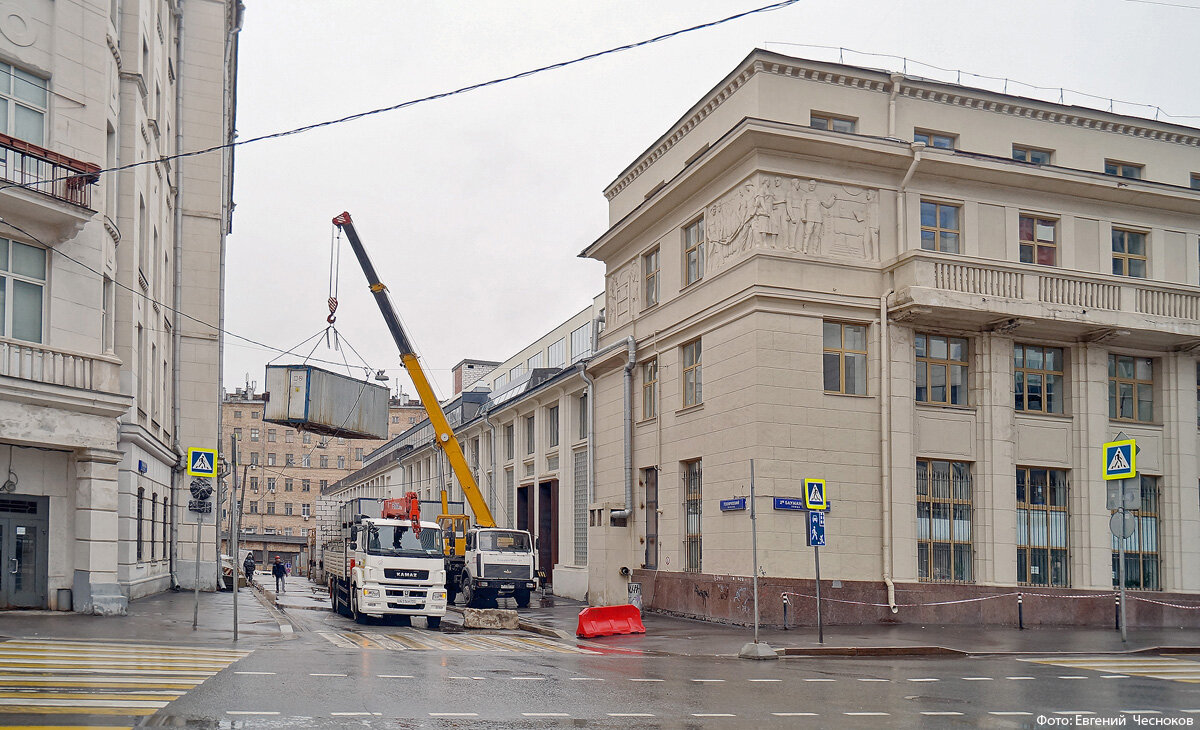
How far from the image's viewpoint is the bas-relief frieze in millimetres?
26781

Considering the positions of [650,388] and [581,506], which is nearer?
[650,388]

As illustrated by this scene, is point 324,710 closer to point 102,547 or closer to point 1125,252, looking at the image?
point 102,547

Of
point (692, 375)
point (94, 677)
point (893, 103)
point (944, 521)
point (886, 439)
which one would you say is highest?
point (893, 103)

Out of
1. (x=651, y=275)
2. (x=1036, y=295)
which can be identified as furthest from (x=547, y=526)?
(x=1036, y=295)

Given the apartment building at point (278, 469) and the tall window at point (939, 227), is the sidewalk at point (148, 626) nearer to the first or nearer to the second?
the tall window at point (939, 227)

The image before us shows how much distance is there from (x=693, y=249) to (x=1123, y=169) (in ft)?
42.4

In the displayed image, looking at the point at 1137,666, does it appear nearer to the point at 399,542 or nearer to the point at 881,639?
the point at 881,639

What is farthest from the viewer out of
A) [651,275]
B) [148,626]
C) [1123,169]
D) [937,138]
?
[651,275]

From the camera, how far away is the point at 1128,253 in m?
30.2

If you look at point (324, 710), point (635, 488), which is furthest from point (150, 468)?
point (324, 710)

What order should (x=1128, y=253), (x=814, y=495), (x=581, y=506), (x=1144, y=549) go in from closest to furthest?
(x=814, y=495) < (x=1144, y=549) < (x=1128, y=253) < (x=581, y=506)

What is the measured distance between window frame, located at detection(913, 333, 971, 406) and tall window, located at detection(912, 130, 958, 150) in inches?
215

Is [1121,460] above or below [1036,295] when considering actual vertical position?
below

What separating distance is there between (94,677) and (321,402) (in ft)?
80.1
